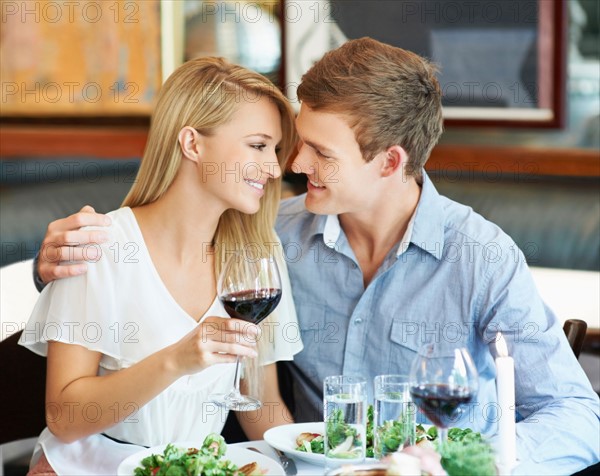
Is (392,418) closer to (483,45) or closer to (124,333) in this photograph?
(124,333)

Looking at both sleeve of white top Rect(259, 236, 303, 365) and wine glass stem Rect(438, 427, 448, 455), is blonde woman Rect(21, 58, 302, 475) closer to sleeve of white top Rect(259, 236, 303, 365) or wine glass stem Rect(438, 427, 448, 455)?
sleeve of white top Rect(259, 236, 303, 365)

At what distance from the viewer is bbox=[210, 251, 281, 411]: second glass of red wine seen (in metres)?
1.49

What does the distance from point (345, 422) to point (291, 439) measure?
0.20 m

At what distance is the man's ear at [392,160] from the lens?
2.07 m

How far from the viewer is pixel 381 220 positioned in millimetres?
2062

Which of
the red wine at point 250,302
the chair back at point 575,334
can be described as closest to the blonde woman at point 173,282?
the red wine at point 250,302

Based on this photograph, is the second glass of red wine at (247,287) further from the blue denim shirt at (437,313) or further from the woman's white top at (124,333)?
the blue denim shirt at (437,313)

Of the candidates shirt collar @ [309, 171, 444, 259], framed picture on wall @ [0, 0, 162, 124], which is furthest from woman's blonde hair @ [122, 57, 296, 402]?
framed picture on wall @ [0, 0, 162, 124]

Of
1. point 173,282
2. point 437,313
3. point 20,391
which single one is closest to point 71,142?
point 20,391

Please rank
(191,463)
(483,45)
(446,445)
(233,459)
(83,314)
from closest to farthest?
(446,445), (191,463), (233,459), (83,314), (483,45)

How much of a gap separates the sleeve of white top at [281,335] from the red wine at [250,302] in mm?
437

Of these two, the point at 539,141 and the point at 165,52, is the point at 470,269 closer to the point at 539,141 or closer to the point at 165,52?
the point at 539,141

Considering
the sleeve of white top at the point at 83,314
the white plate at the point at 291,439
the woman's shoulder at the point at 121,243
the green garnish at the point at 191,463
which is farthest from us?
the woman's shoulder at the point at 121,243

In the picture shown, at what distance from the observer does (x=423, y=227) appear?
1987 mm
